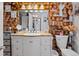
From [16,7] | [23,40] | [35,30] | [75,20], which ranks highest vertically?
[16,7]

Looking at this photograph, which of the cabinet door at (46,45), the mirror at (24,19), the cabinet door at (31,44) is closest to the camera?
the mirror at (24,19)

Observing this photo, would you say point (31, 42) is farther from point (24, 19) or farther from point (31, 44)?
point (24, 19)

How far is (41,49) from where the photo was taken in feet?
10.8

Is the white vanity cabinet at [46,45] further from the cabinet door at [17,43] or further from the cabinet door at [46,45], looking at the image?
the cabinet door at [17,43]

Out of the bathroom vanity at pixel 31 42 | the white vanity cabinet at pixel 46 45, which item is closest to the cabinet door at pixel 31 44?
the bathroom vanity at pixel 31 42

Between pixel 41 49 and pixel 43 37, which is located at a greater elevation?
pixel 43 37

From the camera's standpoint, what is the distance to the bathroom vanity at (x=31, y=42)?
3152mm

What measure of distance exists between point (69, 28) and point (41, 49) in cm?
70

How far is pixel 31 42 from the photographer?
3348 millimetres

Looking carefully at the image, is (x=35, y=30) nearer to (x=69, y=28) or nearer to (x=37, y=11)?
(x=37, y=11)

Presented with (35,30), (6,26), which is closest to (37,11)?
(35,30)

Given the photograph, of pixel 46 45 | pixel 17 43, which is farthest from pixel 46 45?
pixel 17 43

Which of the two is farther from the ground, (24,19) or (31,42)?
(24,19)

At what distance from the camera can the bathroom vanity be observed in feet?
10.3
